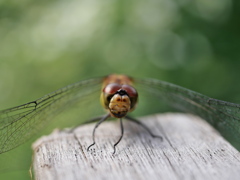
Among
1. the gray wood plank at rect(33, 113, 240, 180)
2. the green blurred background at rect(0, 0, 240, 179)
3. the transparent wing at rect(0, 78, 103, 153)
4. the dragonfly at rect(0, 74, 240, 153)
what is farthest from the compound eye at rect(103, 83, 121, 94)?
the green blurred background at rect(0, 0, 240, 179)

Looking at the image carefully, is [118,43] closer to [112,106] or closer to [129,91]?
[129,91]

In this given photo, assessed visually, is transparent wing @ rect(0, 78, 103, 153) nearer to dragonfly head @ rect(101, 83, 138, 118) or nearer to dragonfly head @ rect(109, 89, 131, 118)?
dragonfly head @ rect(101, 83, 138, 118)

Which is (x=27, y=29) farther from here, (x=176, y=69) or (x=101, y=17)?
(x=176, y=69)

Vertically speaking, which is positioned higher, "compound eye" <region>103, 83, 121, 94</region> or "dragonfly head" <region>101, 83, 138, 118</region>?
"compound eye" <region>103, 83, 121, 94</region>

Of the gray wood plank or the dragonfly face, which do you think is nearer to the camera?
the gray wood plank

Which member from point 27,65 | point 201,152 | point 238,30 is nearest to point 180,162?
point 201,152

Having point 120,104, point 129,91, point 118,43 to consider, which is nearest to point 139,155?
point 120,104
